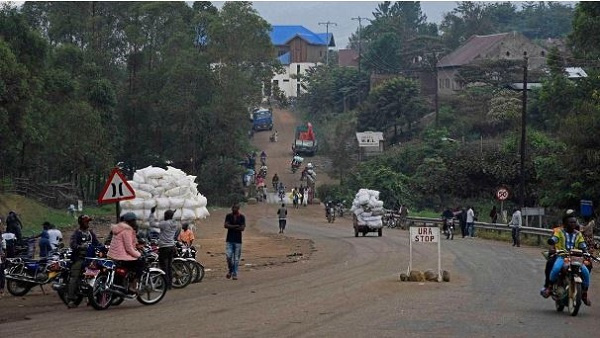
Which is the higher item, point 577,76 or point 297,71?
point 297,71

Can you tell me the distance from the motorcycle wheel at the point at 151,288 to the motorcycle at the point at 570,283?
266 inches

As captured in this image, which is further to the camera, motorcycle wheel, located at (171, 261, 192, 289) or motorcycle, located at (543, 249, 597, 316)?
motorcycle wheel, located at (171, 261, 192, 289)

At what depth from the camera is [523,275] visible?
26.6m

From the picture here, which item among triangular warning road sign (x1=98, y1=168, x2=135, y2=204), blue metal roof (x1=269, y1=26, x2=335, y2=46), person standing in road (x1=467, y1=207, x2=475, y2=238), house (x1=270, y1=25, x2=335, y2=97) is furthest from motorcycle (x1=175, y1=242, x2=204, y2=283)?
blue metal roof (x1=269, y1=26, x2=335, y2=46)

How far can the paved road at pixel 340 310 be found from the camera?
1520cm

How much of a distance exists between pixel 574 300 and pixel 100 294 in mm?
7766

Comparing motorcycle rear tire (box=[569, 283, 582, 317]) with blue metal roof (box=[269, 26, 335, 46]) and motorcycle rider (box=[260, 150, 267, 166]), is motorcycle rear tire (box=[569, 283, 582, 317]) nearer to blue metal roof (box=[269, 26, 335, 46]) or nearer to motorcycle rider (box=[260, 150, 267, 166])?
motorcycle rider (box=[260, 150, 267, 166])

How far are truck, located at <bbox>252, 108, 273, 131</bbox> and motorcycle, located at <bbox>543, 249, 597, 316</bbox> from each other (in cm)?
9914

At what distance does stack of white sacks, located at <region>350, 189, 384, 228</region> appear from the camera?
46.2 meters

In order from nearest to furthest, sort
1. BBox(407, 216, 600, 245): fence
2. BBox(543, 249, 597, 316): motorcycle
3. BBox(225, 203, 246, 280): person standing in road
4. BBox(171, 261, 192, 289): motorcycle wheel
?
BBox(543, 249, 597, 316): motorcycle → BBox(171, 261, 192, 289): motorcycle wheel → BBox(225, 203, 246, 280): person standing in road → BBox(407, 216, 600, 245): fence

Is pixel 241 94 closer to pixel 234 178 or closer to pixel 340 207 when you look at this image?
pixel 234 178

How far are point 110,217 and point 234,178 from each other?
21.5m

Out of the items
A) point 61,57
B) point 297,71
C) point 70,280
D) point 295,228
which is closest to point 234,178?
point 61,57

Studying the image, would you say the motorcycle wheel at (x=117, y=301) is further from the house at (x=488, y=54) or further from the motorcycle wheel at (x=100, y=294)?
the house at (x=488, y=54)
